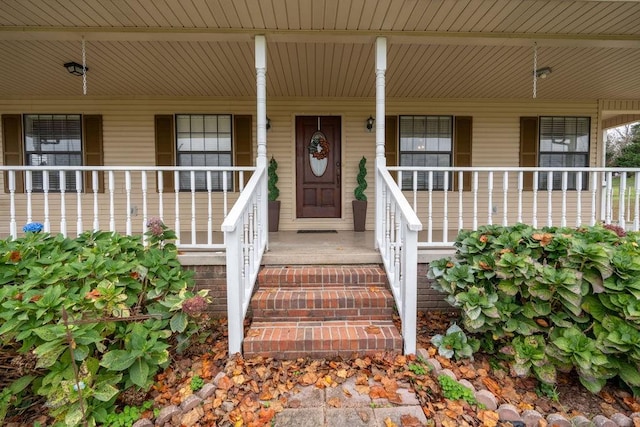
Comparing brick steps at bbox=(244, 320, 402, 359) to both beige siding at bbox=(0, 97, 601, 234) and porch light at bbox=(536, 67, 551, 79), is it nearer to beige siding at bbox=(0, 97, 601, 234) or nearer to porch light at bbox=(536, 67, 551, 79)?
beige siding at bbox=(0, 97, 601, 234)

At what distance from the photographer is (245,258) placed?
2863 millimetres

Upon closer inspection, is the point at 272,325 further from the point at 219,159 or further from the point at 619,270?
the point at 219,159

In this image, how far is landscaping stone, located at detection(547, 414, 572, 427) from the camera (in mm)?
2041

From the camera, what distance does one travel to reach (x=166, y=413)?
202cm

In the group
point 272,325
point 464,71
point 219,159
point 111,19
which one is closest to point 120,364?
point 272,325

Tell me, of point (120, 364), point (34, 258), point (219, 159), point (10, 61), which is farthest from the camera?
point (219, 159)

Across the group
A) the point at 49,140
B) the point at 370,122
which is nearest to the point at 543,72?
the point at 370,122

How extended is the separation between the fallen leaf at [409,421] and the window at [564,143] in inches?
218

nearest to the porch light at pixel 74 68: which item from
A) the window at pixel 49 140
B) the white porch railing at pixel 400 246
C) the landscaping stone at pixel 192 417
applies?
the window at pixel 49 140

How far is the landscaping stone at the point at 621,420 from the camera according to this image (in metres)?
2.09

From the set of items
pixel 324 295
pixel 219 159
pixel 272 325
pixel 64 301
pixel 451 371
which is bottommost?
pixel 451 371

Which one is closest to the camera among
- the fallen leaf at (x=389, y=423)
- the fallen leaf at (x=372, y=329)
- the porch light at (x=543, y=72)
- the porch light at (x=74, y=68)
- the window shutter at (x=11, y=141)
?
the fallen leaf at (x=389, y=423)

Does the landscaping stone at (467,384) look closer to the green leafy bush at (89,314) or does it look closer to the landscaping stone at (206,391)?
the landscaping stone at (206,391)

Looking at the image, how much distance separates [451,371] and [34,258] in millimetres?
3189
